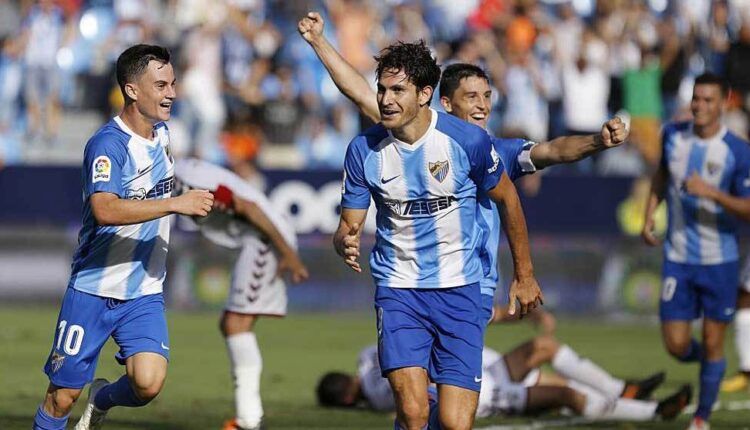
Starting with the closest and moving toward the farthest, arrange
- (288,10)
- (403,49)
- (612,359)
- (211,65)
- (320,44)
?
(403,49) < (320,44) < (612,359) < (211,65) < (288,10)

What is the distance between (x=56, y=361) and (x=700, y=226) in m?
4.96

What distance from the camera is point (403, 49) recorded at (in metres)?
7.36

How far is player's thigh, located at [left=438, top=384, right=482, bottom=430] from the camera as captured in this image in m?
7.29

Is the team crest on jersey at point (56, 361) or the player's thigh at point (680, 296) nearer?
the team crest on jersey at point (56, 361)

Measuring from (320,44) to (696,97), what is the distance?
2.92m

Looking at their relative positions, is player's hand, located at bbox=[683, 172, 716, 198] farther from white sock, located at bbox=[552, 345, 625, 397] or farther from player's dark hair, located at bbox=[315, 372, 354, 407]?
player's dark hair, located at bbox=[315, 372, 354, 407]

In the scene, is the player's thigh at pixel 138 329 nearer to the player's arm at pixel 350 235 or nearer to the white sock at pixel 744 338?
the player's arm at pixel 350 235

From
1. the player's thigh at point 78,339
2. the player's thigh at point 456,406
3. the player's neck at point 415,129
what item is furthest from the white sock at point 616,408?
the player's thigh at point 78,339

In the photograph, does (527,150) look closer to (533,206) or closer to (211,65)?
(533,206)

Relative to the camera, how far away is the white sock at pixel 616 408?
1027cm

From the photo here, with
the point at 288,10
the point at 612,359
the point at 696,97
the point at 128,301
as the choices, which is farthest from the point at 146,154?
the point at 288,10

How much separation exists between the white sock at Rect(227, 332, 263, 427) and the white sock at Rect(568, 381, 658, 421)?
2415 millimetres

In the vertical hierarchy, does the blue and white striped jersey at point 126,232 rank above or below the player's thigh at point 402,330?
above

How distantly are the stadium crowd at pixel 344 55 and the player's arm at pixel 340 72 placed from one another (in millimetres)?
10606
